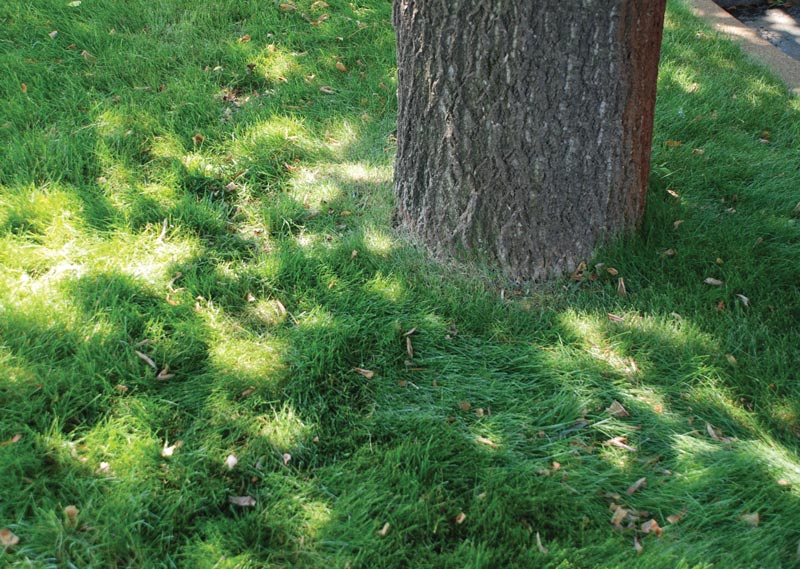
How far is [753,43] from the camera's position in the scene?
18.7 feet

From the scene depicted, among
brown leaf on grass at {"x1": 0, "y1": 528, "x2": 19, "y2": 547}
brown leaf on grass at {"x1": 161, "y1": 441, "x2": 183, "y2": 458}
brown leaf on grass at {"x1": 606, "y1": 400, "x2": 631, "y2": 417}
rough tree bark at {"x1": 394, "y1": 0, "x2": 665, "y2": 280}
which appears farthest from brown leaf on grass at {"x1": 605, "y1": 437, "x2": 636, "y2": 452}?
brown leaf on grass at {"x1": 0, "y1": 528, "x2": 19, "y2": 547}

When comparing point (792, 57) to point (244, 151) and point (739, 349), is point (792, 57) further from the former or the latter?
point (244, 151)

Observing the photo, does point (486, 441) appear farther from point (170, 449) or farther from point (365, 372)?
point (170, 449)

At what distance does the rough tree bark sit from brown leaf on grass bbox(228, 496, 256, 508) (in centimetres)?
155

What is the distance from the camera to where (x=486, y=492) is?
2.44 meters

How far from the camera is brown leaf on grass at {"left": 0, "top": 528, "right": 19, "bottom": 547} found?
2.19 metres

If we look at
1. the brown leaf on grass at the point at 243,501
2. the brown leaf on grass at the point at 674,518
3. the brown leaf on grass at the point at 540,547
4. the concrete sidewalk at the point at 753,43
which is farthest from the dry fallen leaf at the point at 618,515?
the concrete sidewalk at the point at 753,43

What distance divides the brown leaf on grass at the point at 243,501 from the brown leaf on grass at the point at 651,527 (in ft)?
4.27

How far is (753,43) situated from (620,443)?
4.43 metres

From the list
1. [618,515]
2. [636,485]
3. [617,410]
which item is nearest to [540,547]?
[618,515]

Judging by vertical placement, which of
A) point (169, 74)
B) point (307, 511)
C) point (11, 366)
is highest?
point (169, 74)

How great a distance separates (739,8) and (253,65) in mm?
5001

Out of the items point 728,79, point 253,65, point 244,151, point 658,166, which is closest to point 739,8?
point 728,79

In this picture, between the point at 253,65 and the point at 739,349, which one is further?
the point at 253,65
